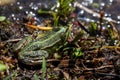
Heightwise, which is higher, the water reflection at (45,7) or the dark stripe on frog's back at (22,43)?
the water reflection at (45,7)

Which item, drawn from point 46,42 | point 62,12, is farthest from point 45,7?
point 46,42

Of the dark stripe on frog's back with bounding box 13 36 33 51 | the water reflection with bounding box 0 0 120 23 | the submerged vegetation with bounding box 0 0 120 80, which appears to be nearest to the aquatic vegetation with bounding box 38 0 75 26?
the submerged vegetation with bounding box 0 0 120 80

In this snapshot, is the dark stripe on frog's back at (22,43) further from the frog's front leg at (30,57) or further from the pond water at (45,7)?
the pond water at (45,7)

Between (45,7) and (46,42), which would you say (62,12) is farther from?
(46,42)

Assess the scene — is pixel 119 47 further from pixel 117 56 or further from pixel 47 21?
pixel 47 21

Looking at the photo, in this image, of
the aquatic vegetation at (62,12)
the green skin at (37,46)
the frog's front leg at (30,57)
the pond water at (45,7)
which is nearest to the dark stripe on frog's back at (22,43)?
the green skin at (37,46)

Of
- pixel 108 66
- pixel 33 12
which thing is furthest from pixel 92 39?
pixel 33 12

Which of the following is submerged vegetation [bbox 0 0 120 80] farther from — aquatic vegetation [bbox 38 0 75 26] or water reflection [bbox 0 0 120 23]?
water reflection [bbox 0 0 120 23]

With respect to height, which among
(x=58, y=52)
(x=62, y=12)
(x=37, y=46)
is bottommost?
(x=58, y=52)

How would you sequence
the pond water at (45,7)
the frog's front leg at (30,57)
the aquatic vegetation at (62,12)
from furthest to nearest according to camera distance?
the pond water at (45,7) < the aquatic vegetation at (62,12) < the frog's front leg at (30,57)
